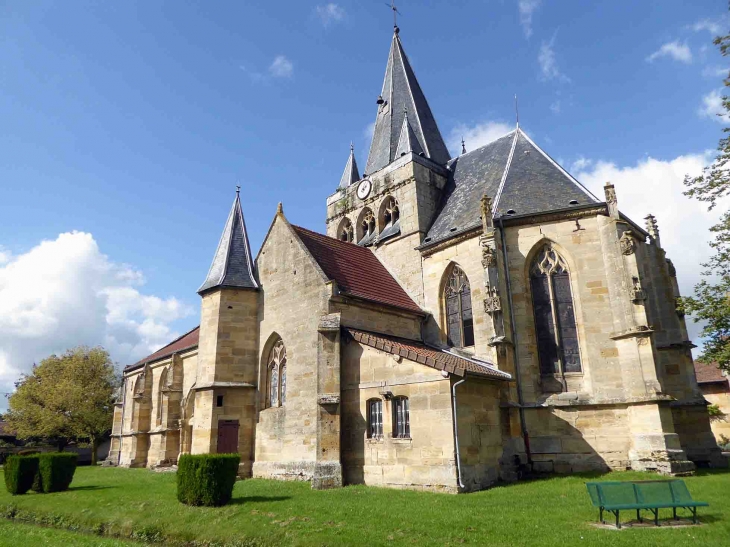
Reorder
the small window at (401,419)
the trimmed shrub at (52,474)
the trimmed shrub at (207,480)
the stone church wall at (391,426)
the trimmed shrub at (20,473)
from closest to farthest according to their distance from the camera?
the trimmed shrub at (207,480), the stone church wall at (391,426), the small window at (401,419), the trimmed shrub at (20,473), the trimmed shrub at (52,474)

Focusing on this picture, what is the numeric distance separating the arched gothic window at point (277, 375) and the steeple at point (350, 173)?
13.6 m

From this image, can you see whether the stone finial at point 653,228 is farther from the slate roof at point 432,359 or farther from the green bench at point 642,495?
the green bench at point 642,495

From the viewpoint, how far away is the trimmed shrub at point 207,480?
13680mm

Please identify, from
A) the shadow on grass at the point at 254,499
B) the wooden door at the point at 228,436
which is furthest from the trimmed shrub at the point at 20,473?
the shadow on grass at the point at 254,499

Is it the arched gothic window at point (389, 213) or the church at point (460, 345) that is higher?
the arched gothic window at point (389, 213)

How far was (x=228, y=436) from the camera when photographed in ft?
65.3

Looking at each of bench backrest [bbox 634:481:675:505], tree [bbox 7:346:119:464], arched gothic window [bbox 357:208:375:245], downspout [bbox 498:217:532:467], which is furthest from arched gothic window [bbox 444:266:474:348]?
tree [bbox 7:346:119:464]

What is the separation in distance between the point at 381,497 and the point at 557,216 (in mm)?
11983

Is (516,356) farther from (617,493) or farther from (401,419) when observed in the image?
(617,493)

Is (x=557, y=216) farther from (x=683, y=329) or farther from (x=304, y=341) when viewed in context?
(x=304, y=341)

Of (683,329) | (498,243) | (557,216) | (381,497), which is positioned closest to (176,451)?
(381,497)

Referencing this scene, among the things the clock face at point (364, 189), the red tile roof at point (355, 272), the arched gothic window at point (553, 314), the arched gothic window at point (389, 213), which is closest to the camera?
the arched gothic window at point (553, 314)

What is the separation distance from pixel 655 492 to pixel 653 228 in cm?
1446

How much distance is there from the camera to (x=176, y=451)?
92.6ft
